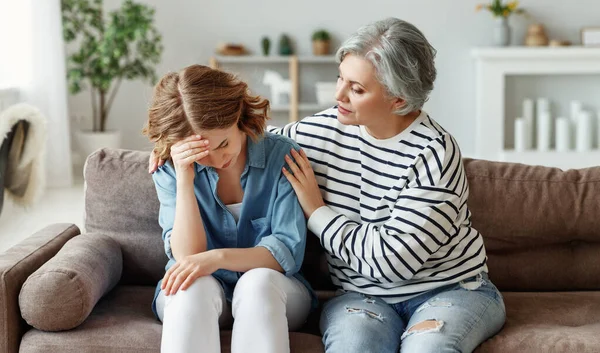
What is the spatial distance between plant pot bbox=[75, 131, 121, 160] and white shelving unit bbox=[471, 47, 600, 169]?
2.79 meters

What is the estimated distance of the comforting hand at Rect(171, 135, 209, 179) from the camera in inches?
70.7

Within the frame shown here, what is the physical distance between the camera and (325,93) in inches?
245

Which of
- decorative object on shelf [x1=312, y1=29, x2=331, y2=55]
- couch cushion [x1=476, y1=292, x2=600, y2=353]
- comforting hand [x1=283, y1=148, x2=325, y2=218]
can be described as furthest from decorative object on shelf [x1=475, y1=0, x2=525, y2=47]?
comforting hand [x1=283, y1=148, x2=325, y2=218]

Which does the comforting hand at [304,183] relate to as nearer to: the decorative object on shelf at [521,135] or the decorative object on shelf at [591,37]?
the decorative object on shelf at [521,135]

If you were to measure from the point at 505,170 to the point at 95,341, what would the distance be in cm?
115

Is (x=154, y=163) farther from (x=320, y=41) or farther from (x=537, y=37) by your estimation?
(x=537, y=37)

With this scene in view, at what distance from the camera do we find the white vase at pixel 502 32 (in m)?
6.23

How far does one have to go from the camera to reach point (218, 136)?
1815 mm

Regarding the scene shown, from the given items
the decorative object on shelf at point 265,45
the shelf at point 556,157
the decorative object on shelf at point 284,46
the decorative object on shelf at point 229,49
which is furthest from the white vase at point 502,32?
the decorative object on shelf at point 229,49

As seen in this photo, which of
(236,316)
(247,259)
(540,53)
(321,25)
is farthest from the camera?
(321,25)

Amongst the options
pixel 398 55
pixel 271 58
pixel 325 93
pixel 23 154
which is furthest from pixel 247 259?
pixel 271 58

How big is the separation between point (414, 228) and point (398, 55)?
392 millimetres

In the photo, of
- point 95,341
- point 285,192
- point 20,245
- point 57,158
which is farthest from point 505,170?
point 57,158

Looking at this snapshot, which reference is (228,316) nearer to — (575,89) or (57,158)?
(57,158)
